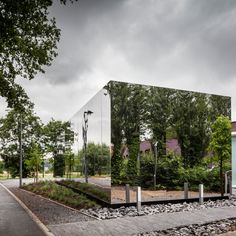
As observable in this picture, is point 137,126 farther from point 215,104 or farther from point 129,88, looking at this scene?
point 215,104

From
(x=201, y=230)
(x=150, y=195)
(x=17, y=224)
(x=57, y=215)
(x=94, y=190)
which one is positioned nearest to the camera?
(x=201, y=230)

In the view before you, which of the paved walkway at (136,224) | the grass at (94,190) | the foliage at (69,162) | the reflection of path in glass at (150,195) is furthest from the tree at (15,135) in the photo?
the paved walkway at (136,224)

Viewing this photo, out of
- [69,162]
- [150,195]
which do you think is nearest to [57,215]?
[150,195]

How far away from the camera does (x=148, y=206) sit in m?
15.5

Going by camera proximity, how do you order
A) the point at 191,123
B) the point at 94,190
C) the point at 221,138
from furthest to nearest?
the point at 221,138 → the point at 191,123 → the point at 94,190

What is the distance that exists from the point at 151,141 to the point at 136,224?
590 centimetres

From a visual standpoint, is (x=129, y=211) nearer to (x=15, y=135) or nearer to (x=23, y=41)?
(x=23, y=41)

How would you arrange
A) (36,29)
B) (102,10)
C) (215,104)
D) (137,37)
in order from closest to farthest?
(102,10), (36,29), (137,37), (215,104)

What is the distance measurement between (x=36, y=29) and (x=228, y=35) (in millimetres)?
7993

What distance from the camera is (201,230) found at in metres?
10.2

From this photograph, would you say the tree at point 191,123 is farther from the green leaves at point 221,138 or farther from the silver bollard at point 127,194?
the silver bollard at point 127,194

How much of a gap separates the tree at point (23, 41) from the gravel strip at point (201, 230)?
270 inches

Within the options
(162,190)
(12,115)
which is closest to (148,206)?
(162,190)

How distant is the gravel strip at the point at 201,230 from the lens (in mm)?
9758
